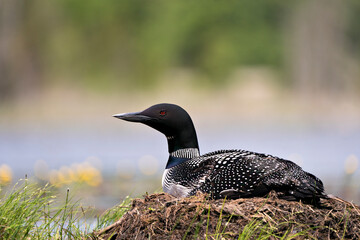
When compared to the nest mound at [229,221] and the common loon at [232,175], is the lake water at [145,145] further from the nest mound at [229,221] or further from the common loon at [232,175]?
the nest mound at [229,221]

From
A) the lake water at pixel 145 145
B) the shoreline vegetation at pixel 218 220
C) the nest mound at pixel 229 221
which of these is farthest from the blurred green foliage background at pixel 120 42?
the nest mound at pixel 229 221

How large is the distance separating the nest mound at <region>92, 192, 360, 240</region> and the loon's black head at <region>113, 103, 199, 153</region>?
0.49 m

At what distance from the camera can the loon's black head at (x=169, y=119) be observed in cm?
342

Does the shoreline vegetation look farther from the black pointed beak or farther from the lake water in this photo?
the lake water

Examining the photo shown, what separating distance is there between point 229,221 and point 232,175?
10.1 inches

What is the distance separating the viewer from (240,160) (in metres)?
3.15

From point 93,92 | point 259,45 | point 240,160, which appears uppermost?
point 259,45

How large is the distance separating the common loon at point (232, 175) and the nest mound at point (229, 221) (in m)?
0.06

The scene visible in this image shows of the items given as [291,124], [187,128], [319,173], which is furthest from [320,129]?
[187,128]

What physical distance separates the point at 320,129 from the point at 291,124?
2.01ft

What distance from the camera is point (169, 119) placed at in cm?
342

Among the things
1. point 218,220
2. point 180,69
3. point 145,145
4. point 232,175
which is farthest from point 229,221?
point 180,69

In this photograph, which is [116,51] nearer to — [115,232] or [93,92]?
[93,92]

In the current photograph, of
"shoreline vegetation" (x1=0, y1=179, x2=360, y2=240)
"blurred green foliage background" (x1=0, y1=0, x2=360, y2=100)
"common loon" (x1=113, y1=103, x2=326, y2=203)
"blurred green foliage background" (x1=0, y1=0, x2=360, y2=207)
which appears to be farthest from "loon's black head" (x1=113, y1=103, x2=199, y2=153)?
"blurred green foliage background" (x1=0, y1=0, x2=360, y2=100)
